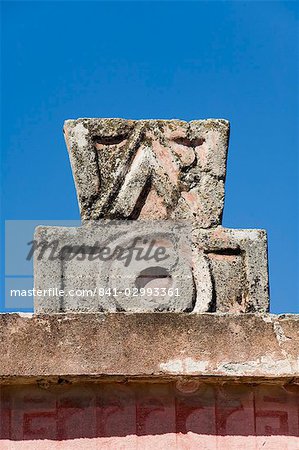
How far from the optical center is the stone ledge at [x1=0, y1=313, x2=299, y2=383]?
226 inches

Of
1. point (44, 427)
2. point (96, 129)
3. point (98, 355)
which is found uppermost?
point (96, 129)

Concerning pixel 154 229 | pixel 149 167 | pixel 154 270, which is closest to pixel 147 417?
pixel 154 270

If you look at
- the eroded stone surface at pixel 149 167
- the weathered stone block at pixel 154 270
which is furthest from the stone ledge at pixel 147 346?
the eroded stone surface at pixel 149 167

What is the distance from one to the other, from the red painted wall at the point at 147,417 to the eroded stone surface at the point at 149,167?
1.04 metres

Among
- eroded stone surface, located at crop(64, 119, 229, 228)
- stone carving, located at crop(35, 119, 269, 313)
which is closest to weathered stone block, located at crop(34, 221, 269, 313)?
stone carving, located at crop(35, 119, 269, 313)

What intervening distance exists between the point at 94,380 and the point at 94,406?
0.58ft

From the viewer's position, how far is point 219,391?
603 centimetres

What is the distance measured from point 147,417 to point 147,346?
1.47 feet

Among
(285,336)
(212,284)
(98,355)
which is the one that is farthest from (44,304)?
(285,336)

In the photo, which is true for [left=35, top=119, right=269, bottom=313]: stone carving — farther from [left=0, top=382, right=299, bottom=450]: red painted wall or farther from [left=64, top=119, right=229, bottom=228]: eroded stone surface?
[left=0, top=382, right=299, bottom=450]: red painted wall

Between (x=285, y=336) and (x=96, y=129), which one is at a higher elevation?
(x=96, y=129)

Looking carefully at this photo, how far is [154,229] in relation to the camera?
242 inches

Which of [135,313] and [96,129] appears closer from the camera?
[135,313]

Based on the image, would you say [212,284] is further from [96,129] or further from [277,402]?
[96,129]
